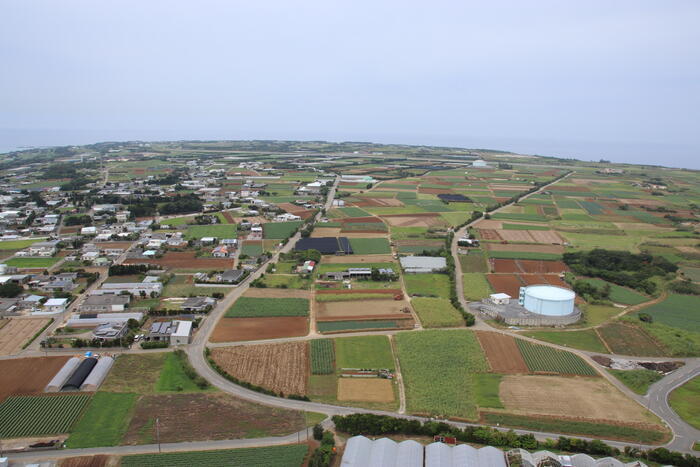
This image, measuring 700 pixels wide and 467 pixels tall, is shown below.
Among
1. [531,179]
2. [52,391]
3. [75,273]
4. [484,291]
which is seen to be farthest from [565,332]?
[531,179]

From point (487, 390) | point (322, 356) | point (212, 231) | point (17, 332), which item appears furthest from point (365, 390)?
point (212, 231)

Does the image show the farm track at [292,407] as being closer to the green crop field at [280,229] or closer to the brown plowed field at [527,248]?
the brown plowed field at [527,248]

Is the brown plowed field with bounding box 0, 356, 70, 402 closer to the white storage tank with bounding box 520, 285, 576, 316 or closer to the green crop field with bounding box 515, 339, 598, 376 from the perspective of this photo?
the green crop field with bounding box 515, 339, 598, 376

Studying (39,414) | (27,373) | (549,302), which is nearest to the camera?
(39,414)

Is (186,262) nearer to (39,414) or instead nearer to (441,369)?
(39,414)

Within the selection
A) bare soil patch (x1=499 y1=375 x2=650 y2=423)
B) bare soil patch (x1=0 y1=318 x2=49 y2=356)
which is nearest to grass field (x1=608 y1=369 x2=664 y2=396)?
bare soil patch (x1=499 y1=375 x2=650 y2=423)

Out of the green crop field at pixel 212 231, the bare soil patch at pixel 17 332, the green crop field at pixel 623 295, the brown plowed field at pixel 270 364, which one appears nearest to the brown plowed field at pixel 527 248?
the green crop field at pixel 623 295

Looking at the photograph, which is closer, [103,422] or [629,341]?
[103,422]

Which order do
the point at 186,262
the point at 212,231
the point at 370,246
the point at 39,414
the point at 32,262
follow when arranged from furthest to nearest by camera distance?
1. the point at 212,231
2. the point at 370,246
3. the point at 186,262
4. the point at 32,262
5. the point at 39,414
